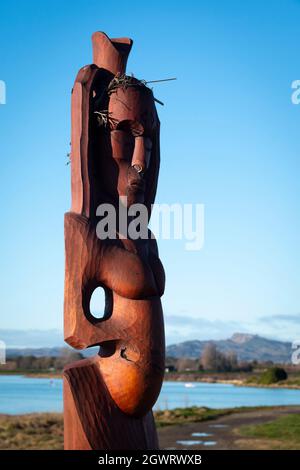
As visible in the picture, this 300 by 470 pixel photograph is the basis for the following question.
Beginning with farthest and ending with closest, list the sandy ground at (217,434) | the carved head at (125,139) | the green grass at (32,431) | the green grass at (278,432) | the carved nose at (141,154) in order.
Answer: the green grass at (32,431) < the green grass at (278,432) < the sandy ground at (217,434) < the carved nose at (141,154) < the carved head at (125,139)

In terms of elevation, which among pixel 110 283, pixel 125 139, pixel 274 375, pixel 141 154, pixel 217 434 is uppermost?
pixel 125 139

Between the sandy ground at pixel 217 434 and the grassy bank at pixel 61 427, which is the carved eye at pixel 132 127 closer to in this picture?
the sandy ground at pixel 217 434

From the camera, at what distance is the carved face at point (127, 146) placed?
6852 millimetres

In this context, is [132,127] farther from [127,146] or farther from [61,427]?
[61,427]

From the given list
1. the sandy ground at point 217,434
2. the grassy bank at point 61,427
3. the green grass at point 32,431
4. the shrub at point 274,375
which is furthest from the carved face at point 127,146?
the shrub at point 274,375

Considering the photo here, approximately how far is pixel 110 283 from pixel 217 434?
12.8m

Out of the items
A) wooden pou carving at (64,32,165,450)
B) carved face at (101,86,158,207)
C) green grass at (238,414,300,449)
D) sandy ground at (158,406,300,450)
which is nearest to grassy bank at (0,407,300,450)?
green grass at (238,414,300,449)

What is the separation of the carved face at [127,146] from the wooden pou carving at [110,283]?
11mm

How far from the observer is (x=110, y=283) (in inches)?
245

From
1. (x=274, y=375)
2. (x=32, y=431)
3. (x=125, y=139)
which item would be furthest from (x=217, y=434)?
(x=274, y=375)

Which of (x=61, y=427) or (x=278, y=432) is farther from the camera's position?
(x=61, y=427)

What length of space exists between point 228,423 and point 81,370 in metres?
16.0

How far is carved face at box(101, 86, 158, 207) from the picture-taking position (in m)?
6.85
